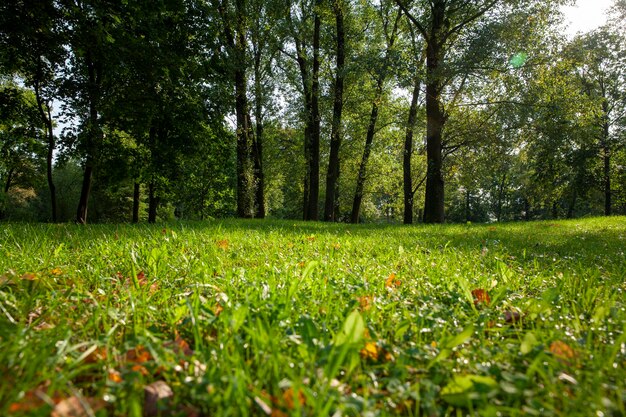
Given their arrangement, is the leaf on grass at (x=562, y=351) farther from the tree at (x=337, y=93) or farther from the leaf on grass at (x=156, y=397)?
the tree at (x=337, y=93)

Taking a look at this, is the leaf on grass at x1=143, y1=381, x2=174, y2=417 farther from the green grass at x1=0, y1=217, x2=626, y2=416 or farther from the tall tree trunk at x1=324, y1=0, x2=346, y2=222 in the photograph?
the tall tree trunk at x1=324, y1=0, x2=346, y2=222

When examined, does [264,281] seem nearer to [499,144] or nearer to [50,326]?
[50,326]

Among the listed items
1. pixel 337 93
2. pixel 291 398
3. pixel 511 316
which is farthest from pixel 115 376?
pixel 337 93

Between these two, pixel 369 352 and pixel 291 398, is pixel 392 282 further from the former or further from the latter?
pixel 291 398

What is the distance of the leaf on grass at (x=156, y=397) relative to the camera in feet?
2.70

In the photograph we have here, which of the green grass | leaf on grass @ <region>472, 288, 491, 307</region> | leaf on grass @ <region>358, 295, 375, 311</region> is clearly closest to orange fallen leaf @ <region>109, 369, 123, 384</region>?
the green grass

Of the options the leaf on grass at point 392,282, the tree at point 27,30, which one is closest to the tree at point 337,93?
the tree at point 27,30

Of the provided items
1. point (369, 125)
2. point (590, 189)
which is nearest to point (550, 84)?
point (369, 125)

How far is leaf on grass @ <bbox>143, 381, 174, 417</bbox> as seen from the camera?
2.70 feet

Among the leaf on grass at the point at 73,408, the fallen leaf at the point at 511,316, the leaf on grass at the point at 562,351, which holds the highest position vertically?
the leaf on grass at the point at 73,408

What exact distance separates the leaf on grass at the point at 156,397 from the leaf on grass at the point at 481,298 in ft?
5.16

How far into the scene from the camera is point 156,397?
0.86 metres

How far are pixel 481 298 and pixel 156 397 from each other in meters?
1.68

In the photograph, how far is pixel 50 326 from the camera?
4.33 ft
